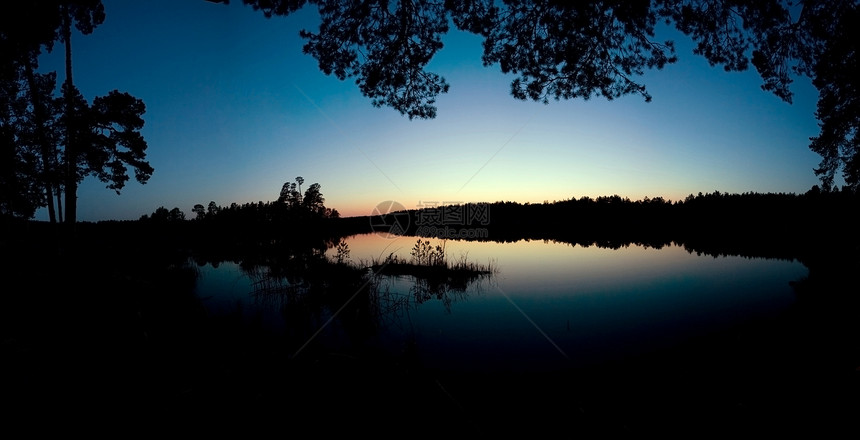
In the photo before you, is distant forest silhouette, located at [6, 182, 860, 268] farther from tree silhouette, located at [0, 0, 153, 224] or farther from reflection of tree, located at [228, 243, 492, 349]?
reflection of tree, located at [228, 243, 492, 349]

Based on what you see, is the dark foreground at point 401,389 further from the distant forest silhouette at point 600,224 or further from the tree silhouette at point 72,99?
the distant forest silhouette at point 600,224

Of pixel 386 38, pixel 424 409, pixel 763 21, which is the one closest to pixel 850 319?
pixel 763 21

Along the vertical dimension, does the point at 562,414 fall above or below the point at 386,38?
below

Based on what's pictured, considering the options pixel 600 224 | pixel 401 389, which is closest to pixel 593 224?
pixel 600 224

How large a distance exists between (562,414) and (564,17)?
25.5ft

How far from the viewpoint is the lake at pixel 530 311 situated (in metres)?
8.11

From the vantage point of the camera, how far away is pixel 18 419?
3.46 meters

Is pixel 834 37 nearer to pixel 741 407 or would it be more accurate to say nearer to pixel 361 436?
pixel 741 407

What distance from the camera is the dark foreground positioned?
11.8 feet

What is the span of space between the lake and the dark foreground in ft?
5.27

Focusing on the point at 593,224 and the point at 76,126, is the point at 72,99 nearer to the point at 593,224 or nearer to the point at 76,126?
the point at 76,126

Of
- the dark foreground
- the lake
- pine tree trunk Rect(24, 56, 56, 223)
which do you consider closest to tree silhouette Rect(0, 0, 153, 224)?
pine tree trunk Rect(24, 56, 56, 223)

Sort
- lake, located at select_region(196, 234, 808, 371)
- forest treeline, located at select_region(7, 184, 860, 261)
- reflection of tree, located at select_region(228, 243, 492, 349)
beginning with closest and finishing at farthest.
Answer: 1. lake, located at select_region(196, 234, 808, 371)
2. reflection of tree, located at select_region(228, 243, 492, 349)
3. forest treeline, located at select_region(7, 184, 860, 261)

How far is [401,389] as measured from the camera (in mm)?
4645
